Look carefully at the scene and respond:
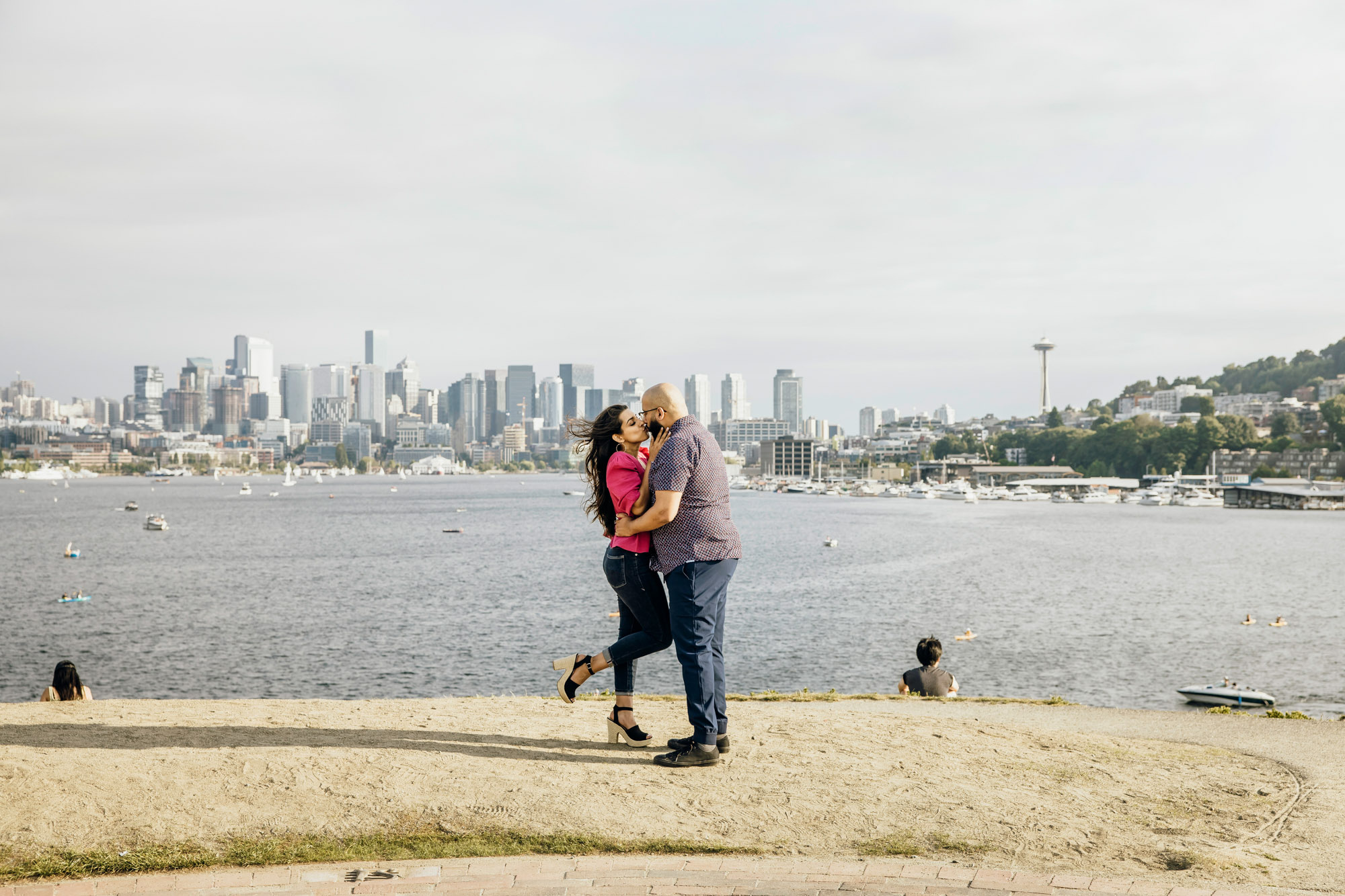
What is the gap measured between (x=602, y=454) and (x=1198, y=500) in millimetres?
164769

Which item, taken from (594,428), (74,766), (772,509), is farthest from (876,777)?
(772,509)

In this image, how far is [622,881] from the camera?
17.9ft

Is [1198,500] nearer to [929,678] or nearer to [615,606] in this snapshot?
[615,606]

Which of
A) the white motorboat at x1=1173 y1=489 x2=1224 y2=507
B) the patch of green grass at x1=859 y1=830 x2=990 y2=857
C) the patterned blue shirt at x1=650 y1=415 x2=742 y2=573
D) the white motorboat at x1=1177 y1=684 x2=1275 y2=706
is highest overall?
the patterned blue shirt at x1=650 y1=415 x2=742 y2=573

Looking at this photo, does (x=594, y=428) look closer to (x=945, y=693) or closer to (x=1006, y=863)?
(x=1006, y=863)

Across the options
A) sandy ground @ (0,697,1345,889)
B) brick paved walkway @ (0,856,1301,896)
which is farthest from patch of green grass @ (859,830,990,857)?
brick paved walkway @ (0,856,1301,896)

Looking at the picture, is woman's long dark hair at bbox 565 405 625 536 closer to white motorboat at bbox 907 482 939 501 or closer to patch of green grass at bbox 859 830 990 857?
patch of green grass at bbox 859 830 990 857

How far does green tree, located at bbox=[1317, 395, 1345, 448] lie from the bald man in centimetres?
19911

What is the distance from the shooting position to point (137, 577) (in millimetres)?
55156

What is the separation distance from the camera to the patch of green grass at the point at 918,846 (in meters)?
5.87

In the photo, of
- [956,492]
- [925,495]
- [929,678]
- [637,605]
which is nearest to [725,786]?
[637,605]

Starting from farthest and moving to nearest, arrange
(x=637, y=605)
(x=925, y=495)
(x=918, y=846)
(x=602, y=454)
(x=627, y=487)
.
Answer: (x=925, y=495) → (x=602, y=454) → (x=637, y=605) → (x=627, y=487) → (x=918, y=846)

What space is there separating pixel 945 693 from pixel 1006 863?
25.8ft

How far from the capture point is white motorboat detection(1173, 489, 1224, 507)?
151m
